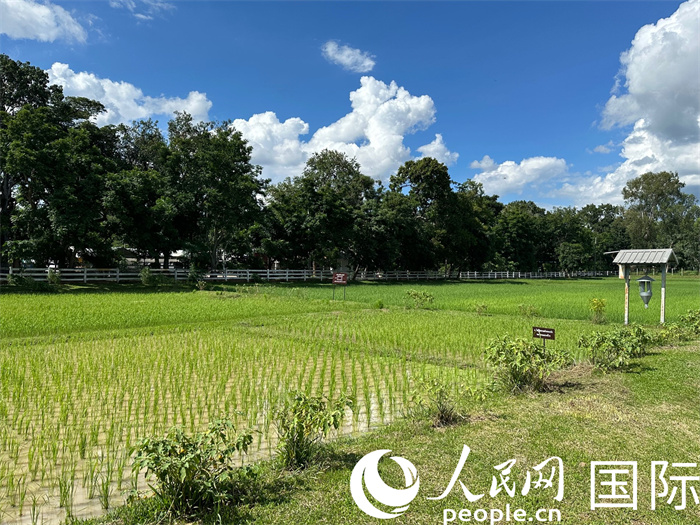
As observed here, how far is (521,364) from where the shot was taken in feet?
20.9

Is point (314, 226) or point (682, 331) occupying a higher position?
point (314, 226)

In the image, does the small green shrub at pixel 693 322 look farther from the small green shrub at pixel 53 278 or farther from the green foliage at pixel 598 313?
the small green shrub at pixel 53 278

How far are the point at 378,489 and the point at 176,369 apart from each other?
5717 millimetres

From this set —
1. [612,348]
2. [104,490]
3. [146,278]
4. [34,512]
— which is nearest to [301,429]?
[104,490]

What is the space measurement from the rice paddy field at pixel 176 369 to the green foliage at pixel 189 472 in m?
0.65

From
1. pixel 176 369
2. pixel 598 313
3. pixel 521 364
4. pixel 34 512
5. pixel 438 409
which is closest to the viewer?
pixel 34 512

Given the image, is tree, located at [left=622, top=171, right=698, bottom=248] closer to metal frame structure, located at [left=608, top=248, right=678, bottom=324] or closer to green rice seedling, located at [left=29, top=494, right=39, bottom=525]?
metal frame structure, located at [left=608, top=248, right=678, bottom=324]

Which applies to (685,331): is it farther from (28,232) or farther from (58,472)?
(28,232)

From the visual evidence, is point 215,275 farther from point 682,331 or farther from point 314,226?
point 682,331

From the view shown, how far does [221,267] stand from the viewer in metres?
37.5

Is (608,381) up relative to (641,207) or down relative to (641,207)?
down

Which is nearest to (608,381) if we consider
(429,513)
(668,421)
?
(668,421)

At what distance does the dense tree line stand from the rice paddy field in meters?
9.67

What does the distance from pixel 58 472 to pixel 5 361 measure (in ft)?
19.5
